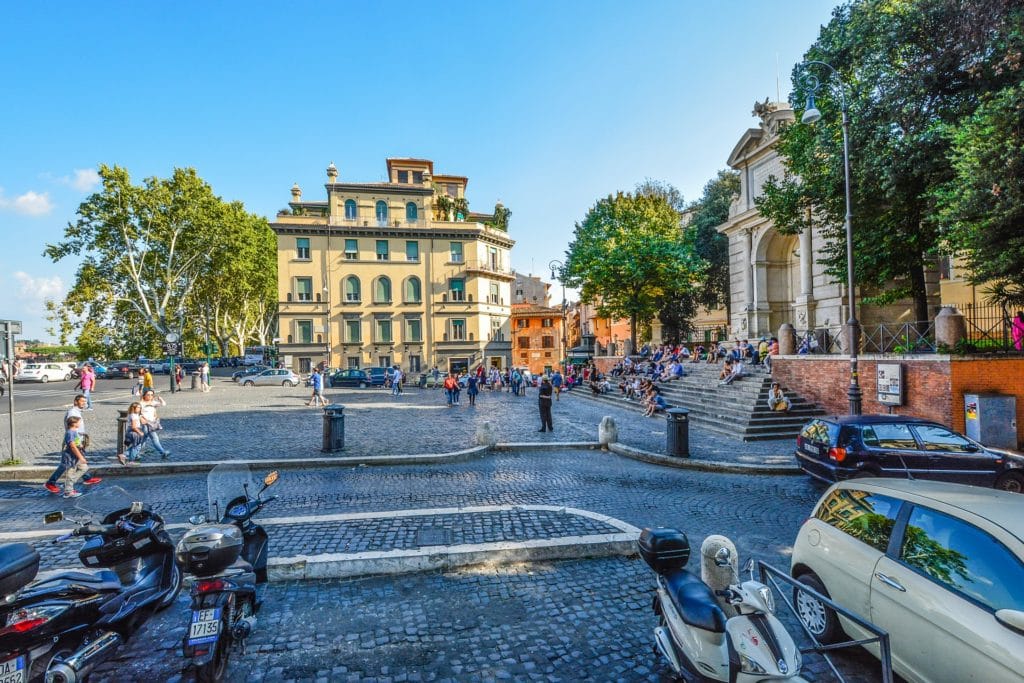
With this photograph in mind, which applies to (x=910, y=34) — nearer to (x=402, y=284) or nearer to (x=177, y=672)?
(x=177, y=672)

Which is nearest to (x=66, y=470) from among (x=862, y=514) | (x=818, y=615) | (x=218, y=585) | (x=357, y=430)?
(x=357, y=430)

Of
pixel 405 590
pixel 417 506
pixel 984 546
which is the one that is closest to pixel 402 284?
pixel 417 506

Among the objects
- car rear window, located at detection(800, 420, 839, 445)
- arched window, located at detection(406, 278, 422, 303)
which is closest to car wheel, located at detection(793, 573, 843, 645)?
car rear window, located at detection(800, 420, 839, 445)

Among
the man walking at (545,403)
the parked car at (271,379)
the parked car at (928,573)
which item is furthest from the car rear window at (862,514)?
the parked car at (271,379)

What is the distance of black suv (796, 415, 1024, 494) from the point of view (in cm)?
760

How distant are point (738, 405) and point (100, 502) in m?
15.4

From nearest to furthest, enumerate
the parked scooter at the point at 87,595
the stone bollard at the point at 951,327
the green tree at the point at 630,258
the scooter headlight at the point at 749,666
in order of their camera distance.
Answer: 1. the scooter headlight at the point at 749,666
2. the parked scooter at the point at 87,595
3. the stone bollard at the point at 951,327
4. the green tree at the point at 630,258

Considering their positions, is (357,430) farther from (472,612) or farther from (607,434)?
(472,612)

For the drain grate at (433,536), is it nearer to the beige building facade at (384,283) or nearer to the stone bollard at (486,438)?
the stone bollard at (486,438)

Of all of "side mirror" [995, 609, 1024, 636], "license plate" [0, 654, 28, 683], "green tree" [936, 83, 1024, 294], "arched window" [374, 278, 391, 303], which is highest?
"arched window" [374, 278, 391, 303]

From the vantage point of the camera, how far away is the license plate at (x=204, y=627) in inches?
126

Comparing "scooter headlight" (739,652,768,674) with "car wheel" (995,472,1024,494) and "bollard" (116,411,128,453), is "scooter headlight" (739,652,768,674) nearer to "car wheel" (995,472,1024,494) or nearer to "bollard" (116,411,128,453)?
"car wheel" (995,472,1024,494)

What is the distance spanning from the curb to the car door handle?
7.00m

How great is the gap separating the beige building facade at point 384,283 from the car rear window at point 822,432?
3315 centimetres
